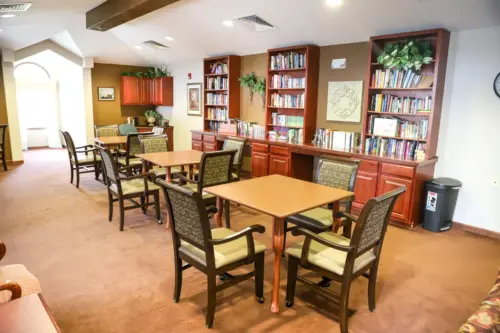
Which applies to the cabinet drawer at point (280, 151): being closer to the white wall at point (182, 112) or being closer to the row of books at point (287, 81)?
the row of books at point (287, 81)

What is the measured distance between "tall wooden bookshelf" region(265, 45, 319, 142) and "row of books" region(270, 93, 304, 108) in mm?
23

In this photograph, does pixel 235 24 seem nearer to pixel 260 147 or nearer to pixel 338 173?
pixel 260 147

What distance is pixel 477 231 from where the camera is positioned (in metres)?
4.25

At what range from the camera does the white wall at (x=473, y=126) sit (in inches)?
158

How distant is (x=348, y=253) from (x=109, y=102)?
8.39 meters

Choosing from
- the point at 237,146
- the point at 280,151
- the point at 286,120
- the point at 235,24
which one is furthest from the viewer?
the point at 286,120

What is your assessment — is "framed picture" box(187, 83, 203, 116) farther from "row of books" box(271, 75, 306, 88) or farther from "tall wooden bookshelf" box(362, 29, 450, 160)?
"tall wooden bookshelf" box(362, 29, 450, 160)

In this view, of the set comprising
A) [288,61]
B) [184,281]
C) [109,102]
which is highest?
[288,61]

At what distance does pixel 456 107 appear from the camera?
4297 millimetres

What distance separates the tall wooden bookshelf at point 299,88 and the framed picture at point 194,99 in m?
2.50

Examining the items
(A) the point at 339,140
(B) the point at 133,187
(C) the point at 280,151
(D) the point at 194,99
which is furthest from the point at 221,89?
(B) the point at 133,187

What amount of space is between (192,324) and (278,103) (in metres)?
4.36

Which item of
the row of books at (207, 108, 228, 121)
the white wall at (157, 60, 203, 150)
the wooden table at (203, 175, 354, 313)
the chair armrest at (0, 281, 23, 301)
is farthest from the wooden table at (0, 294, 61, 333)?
the white wall at (157, 60, 203, 150)

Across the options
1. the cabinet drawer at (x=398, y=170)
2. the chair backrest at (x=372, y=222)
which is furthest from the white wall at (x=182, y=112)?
the chair backrest at (x=372, y=222)
